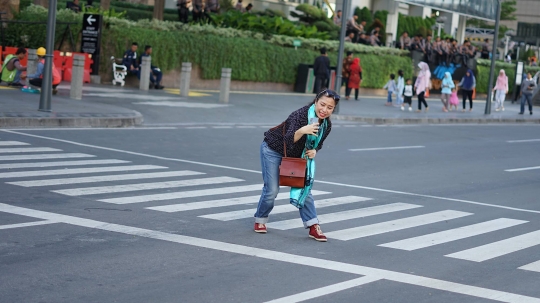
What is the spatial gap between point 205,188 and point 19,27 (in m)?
20.4

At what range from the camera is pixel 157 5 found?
115 ft

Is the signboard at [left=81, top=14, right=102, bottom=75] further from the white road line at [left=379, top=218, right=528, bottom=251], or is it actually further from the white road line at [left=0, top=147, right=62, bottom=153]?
the white road line at [left=379, top=218, right=528, bottom=251]

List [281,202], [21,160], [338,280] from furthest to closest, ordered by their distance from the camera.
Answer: [21,160], [281,202], [338,280]

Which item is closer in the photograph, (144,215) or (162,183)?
(144,215)

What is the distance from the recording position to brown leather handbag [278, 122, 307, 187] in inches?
339

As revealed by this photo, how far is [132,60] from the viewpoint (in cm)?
2931

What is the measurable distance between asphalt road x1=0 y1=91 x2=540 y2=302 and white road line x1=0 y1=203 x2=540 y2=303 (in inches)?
0.8

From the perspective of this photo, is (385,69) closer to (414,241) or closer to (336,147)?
(336,147)

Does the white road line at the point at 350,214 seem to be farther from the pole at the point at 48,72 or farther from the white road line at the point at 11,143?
the pole at the point at 48,72

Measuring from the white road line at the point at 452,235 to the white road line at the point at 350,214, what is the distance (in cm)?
111

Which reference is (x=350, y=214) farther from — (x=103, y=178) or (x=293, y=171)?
(x=103, y=178)

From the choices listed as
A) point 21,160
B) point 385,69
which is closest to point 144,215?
point 21,160

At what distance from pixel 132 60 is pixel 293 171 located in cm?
2142

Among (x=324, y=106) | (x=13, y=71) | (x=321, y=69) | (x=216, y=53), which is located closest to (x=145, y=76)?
(x=216, y=53)
